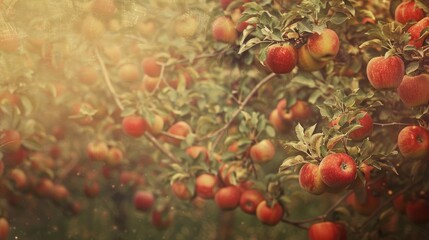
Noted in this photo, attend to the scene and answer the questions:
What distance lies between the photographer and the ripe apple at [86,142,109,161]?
6.70 ft

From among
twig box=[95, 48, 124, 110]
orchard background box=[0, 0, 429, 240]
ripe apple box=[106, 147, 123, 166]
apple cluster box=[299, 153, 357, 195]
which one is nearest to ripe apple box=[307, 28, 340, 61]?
orchard background box=[0, 0, 429, 240]

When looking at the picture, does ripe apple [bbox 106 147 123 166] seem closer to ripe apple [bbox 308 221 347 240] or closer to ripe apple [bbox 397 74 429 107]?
ripe apple [bbox 308 221 347 240]

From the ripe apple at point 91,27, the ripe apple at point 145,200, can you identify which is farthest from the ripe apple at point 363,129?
the ripe apple at point 91,27

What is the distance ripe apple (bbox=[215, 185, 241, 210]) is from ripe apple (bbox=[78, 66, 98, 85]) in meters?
0.61

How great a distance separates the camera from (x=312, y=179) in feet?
5.03

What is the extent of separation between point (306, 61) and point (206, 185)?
515 mm

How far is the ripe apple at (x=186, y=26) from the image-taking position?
197 centimetres

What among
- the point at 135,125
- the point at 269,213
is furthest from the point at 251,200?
the point at 135,125

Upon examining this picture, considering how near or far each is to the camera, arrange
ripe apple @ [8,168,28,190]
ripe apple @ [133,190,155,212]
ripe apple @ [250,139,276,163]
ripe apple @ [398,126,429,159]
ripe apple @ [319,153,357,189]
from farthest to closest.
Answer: ripe apple @ [133,190,155,212]
ripe apple @ [8,168,28,190]
ripe apple @ [250,139,276,163]
ripe apple @ [398,126,429,159]
ripe apple @ [319,153,357,189]

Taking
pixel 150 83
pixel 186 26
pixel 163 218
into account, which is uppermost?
pixel 186 26

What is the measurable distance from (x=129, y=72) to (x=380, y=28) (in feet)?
2.88

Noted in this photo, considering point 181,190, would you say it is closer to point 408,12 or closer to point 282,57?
point 282,57

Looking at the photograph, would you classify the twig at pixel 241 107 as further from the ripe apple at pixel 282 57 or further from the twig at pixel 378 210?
the twig at pixel 378 210

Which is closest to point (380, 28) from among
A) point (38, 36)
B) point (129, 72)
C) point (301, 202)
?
point (301, 202)
